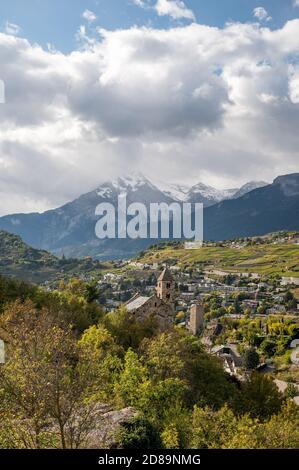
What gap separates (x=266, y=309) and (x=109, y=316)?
104 meters

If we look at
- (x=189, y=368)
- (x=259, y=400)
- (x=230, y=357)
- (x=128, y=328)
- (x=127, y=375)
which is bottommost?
(x=230, y=357)

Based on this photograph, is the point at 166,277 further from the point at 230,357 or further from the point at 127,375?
the point at 127,375

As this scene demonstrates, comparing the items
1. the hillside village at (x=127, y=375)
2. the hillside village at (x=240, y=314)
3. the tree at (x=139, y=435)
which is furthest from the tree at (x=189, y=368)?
the hillside village at (x=240, y=314)

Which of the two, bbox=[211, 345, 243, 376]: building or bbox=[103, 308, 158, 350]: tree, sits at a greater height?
bbox=[103, 308, 158, 350]: tree

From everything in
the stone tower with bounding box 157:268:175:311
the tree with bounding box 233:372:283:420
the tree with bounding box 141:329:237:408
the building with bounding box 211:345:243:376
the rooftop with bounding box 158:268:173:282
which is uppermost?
the rooftop with bounding box 158:268:173:282

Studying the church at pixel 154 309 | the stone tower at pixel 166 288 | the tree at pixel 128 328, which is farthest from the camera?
the stone tower at pixel 166 288

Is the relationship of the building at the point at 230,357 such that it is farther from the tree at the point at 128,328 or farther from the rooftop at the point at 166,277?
the tree at the point at 128,328

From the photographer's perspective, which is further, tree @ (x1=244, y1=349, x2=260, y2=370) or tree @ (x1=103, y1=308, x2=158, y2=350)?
tree @ (x1=244, y1=349, x2=260, y2=370)

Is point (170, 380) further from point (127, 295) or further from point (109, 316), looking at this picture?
point (127, 295)

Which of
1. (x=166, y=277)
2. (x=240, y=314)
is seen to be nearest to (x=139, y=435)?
(x=166, y=277)

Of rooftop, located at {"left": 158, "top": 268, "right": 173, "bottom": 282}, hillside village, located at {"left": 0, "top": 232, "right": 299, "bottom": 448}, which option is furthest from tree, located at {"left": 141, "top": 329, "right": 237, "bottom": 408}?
rooftop, located at {"left": 158, "top": 268, "right": 173, "bottom": 282}

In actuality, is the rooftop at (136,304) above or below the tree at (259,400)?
above

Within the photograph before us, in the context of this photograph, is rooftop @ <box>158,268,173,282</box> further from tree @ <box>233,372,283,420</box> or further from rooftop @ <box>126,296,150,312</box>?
tree @ <box>233,372,283,420</box>

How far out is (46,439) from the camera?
19.9 metres
